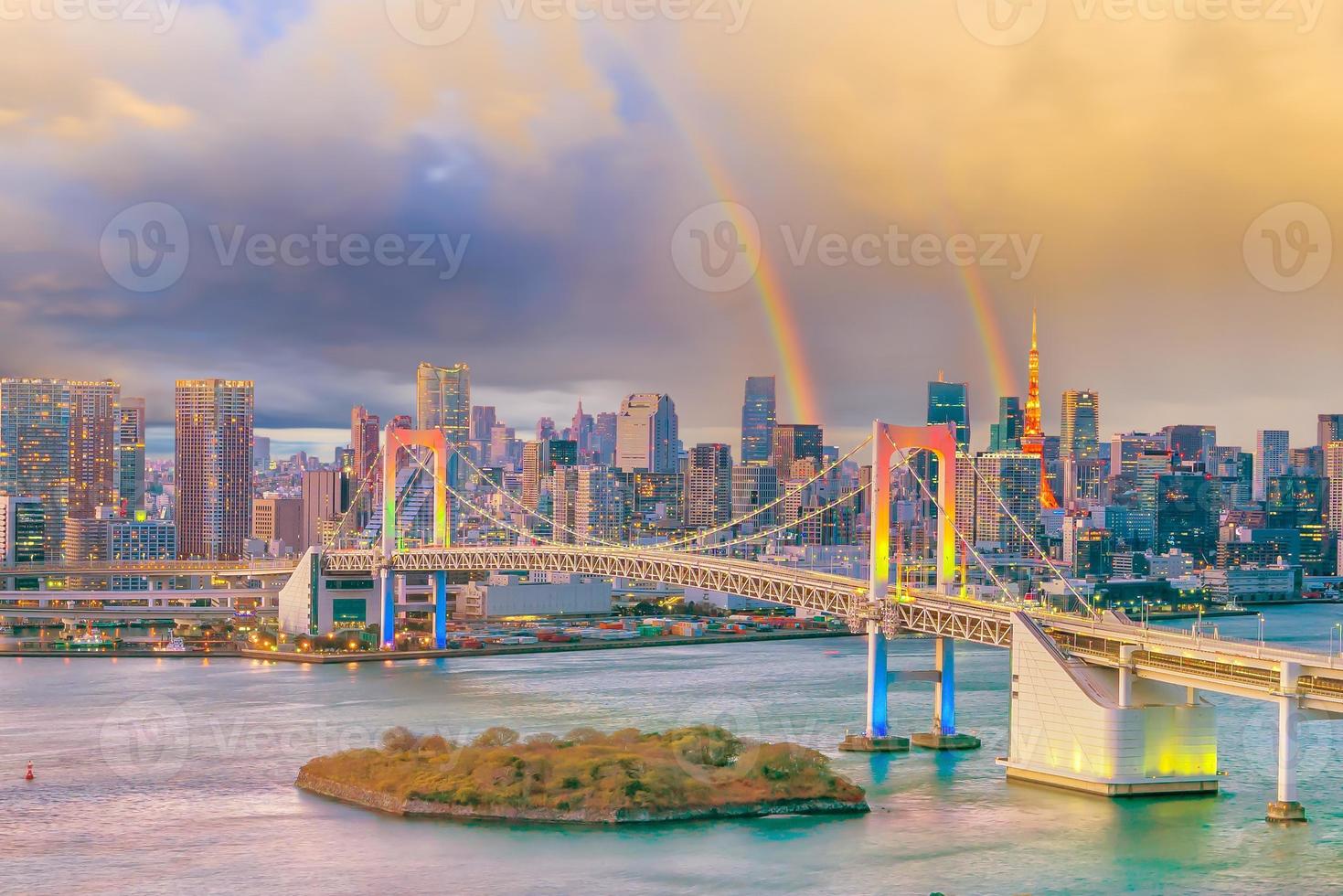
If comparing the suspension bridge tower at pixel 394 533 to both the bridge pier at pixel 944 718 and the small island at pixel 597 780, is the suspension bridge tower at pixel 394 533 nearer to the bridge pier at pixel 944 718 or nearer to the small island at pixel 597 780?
the bridge pier at pixel 944 718

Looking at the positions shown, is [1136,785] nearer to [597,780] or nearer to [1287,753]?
[1287,753]

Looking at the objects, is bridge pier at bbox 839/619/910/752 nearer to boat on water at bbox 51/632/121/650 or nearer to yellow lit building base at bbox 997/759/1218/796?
yellow lit building base at bbox 997/759/1218/796

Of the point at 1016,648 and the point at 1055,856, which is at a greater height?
the point at 1016,648

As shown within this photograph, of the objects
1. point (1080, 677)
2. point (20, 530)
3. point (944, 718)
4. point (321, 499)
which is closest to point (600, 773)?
point (1080, 677)

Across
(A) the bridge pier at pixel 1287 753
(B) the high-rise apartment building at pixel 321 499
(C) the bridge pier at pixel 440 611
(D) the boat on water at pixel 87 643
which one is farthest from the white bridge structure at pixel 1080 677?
(B) the high-rise apartment building at pixel 321 499

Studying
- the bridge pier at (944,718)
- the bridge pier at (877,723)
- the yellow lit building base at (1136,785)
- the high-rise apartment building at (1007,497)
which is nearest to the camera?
the yellow lit building base at (1136,785)

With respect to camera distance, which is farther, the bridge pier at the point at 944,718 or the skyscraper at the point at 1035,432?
the skyscraper at the point at 1035,432

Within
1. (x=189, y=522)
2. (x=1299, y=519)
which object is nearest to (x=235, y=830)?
(x=189, y=522)

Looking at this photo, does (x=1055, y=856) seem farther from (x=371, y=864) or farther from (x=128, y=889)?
(x=128, y=889)
